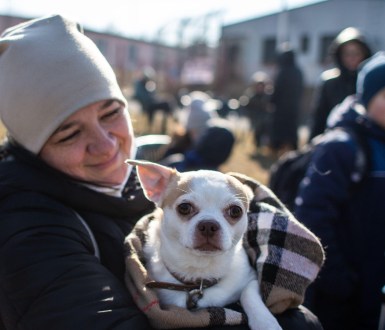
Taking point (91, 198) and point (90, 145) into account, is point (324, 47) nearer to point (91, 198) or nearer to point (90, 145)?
point (90, 145)

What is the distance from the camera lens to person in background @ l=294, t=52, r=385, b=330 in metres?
2.00

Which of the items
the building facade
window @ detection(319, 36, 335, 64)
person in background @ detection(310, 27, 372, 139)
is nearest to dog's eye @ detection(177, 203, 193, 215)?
person in background @ detection(310, 27, 372, 139)

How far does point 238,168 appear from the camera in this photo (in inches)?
285

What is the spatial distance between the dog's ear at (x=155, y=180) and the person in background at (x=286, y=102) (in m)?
6.48

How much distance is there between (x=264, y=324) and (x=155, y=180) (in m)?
0.65

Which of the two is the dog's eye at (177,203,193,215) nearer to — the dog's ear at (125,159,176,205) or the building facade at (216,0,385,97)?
the dog's ear at (125,159,176,205)

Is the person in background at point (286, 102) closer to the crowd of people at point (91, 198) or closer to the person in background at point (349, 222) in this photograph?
the crowd of people at point (91, 198)

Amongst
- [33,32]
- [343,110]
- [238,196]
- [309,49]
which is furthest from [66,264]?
[309,49]

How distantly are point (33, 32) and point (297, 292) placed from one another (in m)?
1.26

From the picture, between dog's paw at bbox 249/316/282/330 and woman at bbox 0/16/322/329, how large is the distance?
96mm

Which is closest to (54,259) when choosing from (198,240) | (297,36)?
(198,240)

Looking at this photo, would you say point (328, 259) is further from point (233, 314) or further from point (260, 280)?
point (233, 314)

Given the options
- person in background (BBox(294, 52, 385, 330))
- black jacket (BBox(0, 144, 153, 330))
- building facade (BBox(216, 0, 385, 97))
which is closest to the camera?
black jacket (BBox(0, 144, 153, 330))

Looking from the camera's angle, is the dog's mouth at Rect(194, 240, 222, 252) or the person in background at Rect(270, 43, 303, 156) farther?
the person in background at Rect(270, 43, 303, 156)
